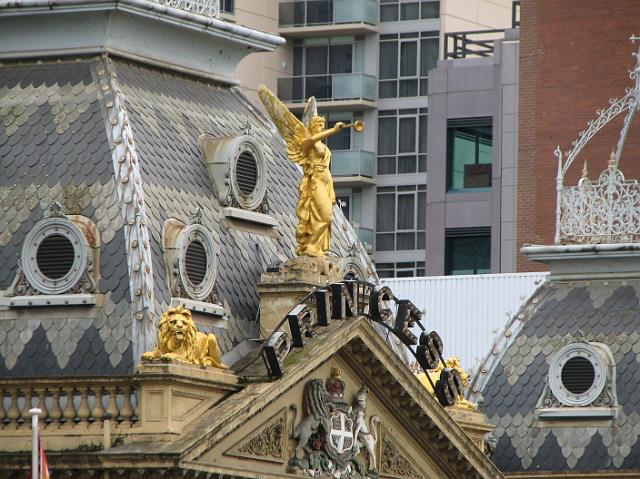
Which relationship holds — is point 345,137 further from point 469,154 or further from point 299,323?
point 299,323

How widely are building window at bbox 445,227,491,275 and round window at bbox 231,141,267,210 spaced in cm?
4026

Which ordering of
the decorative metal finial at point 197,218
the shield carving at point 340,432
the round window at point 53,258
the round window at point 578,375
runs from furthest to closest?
the round window at point 578,375 → the shield carving at point 340,432 → the decorative metal finial at point 197,218 → the round window at point 53,258

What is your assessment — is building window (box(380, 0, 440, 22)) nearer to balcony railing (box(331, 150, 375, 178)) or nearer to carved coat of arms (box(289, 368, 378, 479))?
balcony railing (box(331, 150, 375, 178))

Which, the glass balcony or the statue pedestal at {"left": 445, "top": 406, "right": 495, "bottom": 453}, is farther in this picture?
the glass balcony

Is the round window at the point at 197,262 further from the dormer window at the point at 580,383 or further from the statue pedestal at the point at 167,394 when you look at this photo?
the dormer window at the point at 580,383

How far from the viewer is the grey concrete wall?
118625 millimetres

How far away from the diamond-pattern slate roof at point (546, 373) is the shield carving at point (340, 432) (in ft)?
56.8

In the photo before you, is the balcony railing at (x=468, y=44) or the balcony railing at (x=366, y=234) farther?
the balcony railing at (x=366, y=234)

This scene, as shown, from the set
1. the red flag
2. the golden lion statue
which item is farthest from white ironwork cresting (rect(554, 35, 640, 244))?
the red flag

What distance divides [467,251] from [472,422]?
35.5m

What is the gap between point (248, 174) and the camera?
79.6 meters

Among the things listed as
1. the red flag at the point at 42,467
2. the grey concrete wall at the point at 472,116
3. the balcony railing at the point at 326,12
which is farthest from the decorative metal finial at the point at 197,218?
the balcony railing at the point at 326,12

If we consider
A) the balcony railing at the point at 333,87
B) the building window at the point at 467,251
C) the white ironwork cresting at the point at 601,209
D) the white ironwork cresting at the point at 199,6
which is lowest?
the white ironwork cresting at the point at 601,209

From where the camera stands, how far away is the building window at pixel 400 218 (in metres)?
127
